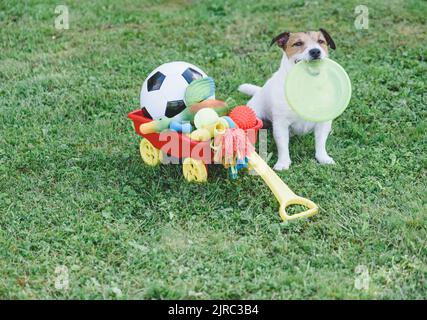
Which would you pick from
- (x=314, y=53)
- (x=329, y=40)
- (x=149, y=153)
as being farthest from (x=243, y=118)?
(x=329, y=40)

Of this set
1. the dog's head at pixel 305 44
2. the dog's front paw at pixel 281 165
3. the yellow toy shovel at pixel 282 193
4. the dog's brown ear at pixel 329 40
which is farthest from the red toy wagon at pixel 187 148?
the dog's brown ear at pixel 329 40

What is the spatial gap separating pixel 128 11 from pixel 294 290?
491cm

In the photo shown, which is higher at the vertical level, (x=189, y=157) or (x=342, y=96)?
(x=342, y=96)

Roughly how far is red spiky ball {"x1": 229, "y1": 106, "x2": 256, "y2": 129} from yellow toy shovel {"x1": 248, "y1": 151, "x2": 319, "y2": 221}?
21 centimetres

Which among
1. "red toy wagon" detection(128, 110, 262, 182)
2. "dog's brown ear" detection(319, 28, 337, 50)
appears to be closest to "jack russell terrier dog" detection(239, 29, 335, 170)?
"dog's brown ear" detection(319, 28, 337, 50)

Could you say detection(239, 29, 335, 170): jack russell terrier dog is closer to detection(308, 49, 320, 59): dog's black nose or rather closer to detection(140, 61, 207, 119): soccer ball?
detection(308, 49, 320, 59): dog's black nose

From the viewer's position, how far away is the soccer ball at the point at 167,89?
4348mm

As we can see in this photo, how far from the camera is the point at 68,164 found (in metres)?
4.72

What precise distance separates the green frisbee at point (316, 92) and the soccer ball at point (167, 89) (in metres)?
0.64

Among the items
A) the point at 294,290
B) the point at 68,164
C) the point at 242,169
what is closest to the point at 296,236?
the point at 294,290

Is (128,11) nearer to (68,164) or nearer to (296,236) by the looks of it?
(68,164)

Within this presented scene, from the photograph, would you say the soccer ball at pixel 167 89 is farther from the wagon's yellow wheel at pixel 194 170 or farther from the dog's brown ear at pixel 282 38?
the dog's brown ear at pixel 282 38

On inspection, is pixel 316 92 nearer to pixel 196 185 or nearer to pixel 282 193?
pixel 282 193

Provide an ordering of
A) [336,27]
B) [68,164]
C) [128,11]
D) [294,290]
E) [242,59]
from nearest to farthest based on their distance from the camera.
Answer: [294,290] → [68,164] → [242,59] → [336,27] → [128,11]
